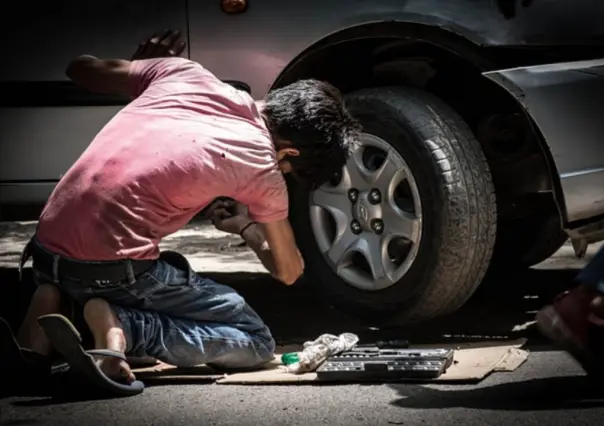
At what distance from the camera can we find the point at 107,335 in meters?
3.62

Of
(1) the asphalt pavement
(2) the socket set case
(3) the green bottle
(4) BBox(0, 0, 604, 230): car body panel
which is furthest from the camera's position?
(4) BBox(0, 0, 604, 230): car body panel

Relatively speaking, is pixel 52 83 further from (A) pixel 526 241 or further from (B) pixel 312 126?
(A) pixel 526 241

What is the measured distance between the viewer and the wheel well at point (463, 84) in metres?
4.56

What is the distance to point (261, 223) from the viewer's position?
3770 mm

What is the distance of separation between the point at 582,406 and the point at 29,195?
2.35 m

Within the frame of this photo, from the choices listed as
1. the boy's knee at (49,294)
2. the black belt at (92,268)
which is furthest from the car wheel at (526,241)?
the boy's knee at (49,294)

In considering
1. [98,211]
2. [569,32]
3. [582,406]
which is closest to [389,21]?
[569,32]

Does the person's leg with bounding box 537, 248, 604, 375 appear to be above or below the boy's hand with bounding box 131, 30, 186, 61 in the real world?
below

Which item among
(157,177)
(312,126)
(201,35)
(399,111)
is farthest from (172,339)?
(201,35)

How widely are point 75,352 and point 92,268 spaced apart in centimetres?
33

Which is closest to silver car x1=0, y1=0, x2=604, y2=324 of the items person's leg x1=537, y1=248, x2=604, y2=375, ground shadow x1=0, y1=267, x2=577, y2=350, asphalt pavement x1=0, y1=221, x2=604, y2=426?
ground shadow x1=0, y1=267, x2=577, y2=350

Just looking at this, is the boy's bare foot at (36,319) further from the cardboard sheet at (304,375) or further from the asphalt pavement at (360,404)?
the cardboard sheet at (304,375)

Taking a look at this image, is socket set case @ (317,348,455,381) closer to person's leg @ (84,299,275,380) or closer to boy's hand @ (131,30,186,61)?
person's leg @ (84,299,275,380)

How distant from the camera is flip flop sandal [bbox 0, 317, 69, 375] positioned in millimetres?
3480
